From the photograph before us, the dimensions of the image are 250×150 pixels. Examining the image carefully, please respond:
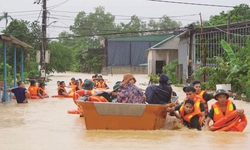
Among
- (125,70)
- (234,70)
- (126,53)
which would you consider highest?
(126,53)

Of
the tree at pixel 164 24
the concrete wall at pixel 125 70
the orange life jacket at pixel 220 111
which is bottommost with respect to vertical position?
the orange life jacket at pixel 220 111

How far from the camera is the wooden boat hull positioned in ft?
30.8

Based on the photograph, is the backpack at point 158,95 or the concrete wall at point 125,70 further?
the concrete wall at point 125,70

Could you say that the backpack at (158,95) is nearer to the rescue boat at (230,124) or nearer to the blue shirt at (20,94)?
the rescue boat at (230,124)

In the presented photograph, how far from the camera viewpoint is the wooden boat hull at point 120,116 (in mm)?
9375

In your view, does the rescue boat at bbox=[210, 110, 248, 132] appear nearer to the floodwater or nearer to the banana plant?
the floodwater

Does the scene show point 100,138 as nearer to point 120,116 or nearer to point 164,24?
point 120,116

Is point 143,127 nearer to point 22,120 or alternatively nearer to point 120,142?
point 120,142

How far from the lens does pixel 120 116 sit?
9.50 m

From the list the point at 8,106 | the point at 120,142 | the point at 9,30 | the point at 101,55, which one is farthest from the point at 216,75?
the point at 101,55

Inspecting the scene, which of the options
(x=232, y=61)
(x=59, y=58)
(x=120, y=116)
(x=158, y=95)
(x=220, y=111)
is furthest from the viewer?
(x=59, y=58)

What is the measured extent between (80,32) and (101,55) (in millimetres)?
35785

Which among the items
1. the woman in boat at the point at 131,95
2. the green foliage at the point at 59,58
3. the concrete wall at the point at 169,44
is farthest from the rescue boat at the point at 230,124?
the green foliage at the point at 59,58

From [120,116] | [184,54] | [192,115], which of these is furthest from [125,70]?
[120,116]
